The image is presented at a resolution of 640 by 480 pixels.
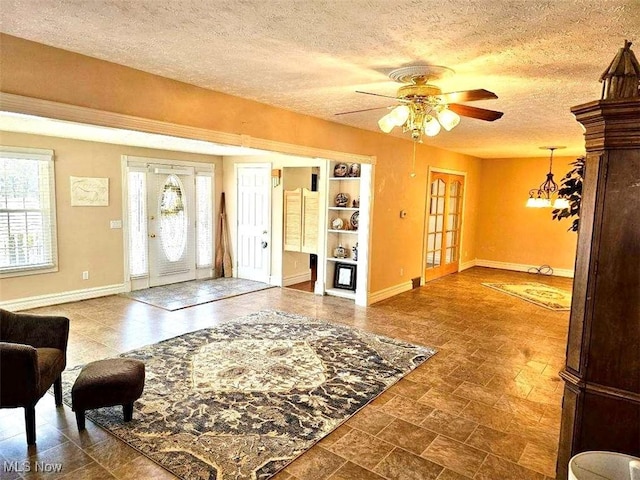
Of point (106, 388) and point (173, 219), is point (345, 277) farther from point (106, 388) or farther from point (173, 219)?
point (106, 388)

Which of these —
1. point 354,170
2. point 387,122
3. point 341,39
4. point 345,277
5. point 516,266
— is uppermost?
point 341,39

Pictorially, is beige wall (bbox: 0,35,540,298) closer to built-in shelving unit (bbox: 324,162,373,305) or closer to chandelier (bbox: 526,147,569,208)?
built-in shelving unit (bbox: 324,162,373,305)

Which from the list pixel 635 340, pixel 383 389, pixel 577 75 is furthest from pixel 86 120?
pixel 577 75

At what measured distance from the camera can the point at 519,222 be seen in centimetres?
937

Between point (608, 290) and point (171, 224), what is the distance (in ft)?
22.5

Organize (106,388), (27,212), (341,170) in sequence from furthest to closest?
(341,170) < (27,212) < (106,388)

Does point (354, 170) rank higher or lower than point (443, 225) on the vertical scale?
higher

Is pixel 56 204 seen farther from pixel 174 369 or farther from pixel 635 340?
pixel 635 340

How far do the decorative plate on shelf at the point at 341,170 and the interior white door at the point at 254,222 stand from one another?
140cm

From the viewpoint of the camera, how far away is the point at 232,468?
2.42 metres

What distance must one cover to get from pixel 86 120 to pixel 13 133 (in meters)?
3.56

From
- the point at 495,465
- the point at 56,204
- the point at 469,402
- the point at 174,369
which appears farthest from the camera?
the point at 56,204

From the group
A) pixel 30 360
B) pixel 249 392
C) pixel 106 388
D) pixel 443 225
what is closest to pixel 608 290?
pixel 249 392

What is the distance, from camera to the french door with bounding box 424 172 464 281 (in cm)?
791
